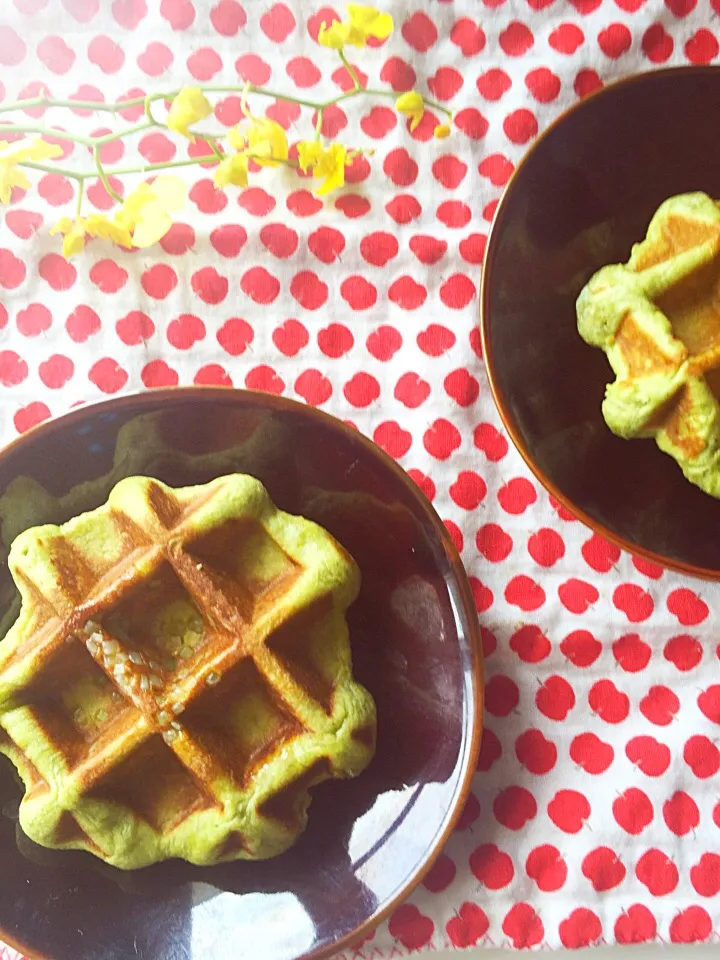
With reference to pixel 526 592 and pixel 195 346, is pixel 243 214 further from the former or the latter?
pixel 526 592

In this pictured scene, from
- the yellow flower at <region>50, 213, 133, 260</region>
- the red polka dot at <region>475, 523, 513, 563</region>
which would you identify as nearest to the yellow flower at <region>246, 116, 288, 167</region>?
the yellow flower at <region>50, 213, 133, 260</region>

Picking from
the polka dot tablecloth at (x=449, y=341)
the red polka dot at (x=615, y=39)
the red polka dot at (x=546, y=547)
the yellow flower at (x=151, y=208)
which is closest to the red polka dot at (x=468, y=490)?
the polka dot tablecloth at (x=449, y=341)

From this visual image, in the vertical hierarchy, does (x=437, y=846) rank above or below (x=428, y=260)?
below

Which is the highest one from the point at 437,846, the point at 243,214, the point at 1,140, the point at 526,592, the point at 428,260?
the point at 1,140

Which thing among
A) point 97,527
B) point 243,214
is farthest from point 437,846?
point 243,214

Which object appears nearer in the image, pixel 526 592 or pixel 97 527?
pixel 97 527

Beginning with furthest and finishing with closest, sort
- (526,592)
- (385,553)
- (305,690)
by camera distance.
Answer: (526,592)
(385,553)
(305,690)

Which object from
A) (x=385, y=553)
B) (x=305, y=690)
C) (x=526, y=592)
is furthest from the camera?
(x=526, y=592)
